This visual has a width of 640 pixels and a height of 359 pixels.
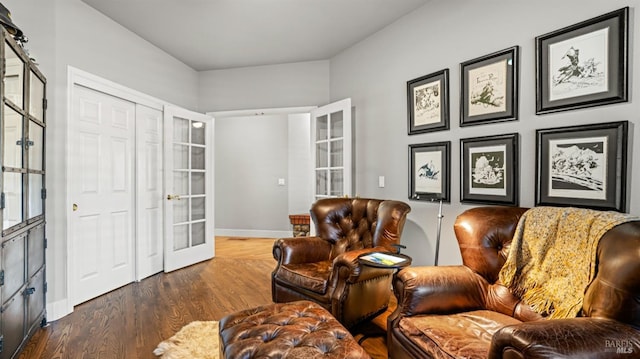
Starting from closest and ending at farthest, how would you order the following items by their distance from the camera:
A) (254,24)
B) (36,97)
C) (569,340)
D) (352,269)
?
(569,340)
(352,269)
(36,97)
(254,24)

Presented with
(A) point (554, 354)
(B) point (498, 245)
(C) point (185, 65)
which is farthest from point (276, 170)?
(A) point (554, 354)

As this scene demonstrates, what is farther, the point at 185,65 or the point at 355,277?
the point at 185,65

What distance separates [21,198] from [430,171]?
3047 millimetres

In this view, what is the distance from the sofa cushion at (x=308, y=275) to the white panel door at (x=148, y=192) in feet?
6.64

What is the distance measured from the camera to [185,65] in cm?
450

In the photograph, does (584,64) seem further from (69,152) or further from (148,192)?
(148,192)

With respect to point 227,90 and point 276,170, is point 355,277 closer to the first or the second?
point 227,90

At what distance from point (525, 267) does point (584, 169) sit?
721 millimetres

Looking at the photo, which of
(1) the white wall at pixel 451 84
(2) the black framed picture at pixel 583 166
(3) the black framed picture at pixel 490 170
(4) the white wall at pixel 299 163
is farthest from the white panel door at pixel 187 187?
(2) the black framed picture at pixel 583 166

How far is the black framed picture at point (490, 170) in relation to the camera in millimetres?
2299

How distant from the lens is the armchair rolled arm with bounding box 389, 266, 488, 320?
1.73 metres

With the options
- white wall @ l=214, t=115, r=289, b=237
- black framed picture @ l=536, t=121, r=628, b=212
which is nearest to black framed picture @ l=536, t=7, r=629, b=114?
black framed picture @ l=536, t=121, r=628, b=212

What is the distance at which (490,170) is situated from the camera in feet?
8.02

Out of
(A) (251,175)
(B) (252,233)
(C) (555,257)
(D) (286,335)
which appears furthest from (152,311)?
(A) (251,175)
